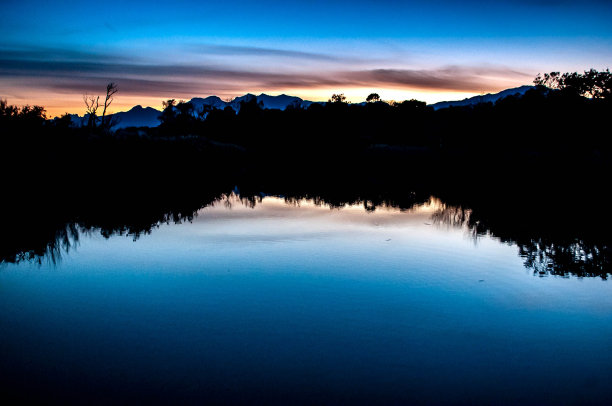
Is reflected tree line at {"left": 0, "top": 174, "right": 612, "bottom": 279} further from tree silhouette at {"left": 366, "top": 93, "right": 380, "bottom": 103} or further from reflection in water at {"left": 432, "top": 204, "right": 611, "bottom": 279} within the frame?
tree silhouette at {"left": 366, "top": 93, "right": 380, "bottom": 103}

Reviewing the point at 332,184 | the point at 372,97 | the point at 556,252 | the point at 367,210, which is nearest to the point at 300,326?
the point at 556,252

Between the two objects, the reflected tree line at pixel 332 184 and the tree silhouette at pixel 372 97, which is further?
the tree silhouette at pixel 372 97

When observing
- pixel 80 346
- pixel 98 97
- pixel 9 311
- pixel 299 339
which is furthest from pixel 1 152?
pixel 98 97

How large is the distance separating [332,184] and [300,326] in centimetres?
2106

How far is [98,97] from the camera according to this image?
5753 centimetres

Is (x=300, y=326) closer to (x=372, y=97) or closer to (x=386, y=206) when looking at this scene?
(x=386, y=206)

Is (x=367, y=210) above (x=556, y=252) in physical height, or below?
above

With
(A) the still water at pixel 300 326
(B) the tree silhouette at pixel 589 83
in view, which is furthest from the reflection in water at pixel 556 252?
(B) the tree silhouette at pixel 589 83

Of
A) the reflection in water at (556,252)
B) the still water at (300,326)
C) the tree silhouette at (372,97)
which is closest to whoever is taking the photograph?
the still water at (300,326)

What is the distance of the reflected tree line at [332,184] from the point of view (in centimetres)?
1274

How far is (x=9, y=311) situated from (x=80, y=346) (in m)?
2.04

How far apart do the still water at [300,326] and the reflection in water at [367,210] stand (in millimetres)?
593

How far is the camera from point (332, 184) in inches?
1073

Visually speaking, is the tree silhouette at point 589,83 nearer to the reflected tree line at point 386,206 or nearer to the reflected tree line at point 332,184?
the reflected tree line at point 332,184
